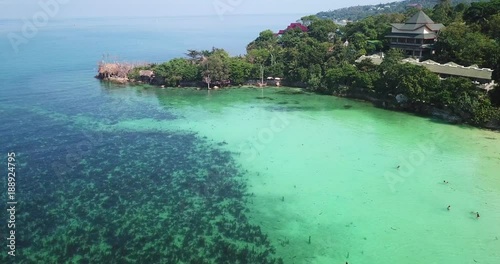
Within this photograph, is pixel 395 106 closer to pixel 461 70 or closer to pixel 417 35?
pixel 461 70

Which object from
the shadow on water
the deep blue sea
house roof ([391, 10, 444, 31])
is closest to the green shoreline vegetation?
house roof ([391, 10, 444, 31])

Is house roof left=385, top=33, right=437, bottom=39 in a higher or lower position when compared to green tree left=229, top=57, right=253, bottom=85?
higher

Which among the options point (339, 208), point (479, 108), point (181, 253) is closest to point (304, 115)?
point (479, 108)

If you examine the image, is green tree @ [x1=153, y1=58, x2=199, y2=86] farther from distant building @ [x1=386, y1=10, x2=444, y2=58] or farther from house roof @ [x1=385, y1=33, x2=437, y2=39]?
distant building @ [x1=386, y1=10, x2=444, y2=58]

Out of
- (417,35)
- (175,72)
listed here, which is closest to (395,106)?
(417,35)

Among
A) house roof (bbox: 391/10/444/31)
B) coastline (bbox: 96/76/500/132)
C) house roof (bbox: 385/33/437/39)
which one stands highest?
house roof (bbox: 391/10/444/31)

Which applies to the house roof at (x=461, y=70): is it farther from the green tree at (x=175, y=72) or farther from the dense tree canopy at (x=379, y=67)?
the green tree at (x=175, y=72)

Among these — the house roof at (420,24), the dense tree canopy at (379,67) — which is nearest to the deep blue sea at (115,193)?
the dense tree canopy at (379,67)

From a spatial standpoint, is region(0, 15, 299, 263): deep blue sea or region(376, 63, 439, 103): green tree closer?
region(0, 15, 299, 263): deep blue sea
